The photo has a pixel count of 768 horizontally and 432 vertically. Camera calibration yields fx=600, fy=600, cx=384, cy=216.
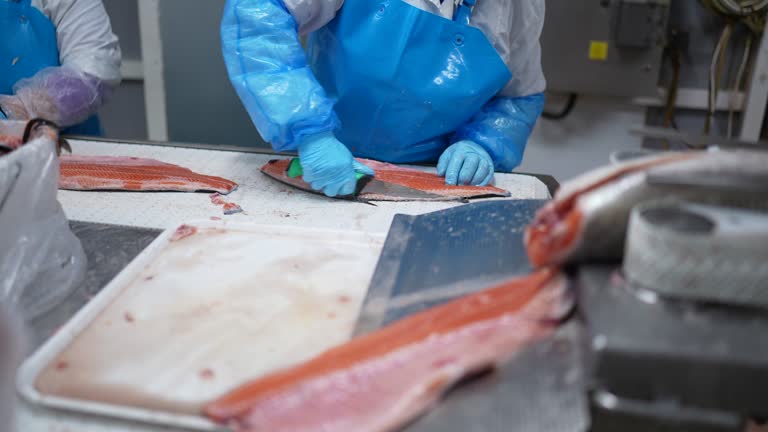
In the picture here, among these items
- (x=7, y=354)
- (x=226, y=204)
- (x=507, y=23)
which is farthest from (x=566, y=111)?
(x=7, y=354)

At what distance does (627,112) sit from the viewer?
338 cm

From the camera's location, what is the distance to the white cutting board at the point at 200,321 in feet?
2.62

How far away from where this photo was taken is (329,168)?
1.59m

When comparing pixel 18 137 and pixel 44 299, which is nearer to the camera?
pixel 44 299

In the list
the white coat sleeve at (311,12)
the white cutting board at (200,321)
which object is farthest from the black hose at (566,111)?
the white cutting board at (200,321)

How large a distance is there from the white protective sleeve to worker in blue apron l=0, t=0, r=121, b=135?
3.40ft

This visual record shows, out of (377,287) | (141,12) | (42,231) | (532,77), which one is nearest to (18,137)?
(42,231)

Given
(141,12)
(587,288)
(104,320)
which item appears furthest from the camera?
(141,12)

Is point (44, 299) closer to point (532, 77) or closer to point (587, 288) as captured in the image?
point (587, 288)

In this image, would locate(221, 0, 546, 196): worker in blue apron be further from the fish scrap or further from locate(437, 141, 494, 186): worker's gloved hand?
the fish scrap

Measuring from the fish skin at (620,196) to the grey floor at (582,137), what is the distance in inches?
108

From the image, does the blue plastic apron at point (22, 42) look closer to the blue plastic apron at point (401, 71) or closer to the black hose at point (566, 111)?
the blue plastic apron at point (401, 71)

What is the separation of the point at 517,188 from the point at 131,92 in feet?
9.98

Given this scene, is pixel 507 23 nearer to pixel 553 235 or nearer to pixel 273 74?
pixel 273 74
